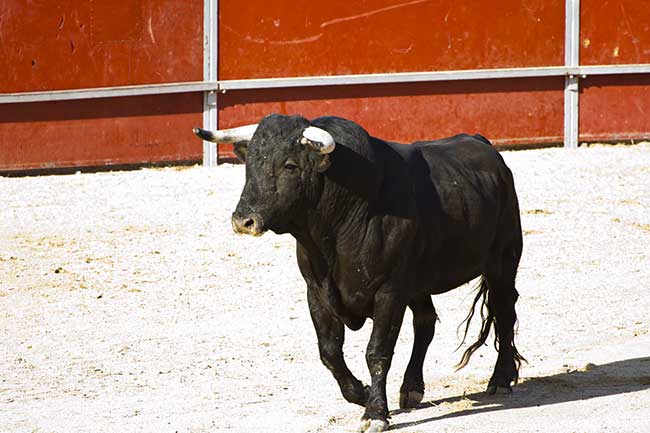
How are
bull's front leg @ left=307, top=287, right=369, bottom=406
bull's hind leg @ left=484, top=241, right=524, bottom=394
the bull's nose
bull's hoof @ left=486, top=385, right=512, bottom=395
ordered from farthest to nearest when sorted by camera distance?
bull's hind leg @ left=484, top=241, right=524, bottom=394
bull's hoof @ left=486, top=385, right=512, bottom=395
bull's front leg @ left=307, top=287, right=369, bottom=406
the bull's nose

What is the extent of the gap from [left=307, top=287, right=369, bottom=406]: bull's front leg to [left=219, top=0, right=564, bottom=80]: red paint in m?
7.36

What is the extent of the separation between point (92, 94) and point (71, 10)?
82 centimetres

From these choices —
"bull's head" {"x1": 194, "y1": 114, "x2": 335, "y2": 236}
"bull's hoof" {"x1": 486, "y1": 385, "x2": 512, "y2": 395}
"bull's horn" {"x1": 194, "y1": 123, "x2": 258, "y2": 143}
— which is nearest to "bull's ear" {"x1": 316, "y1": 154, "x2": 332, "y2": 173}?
"bull's head" {"x1": 194, "y1": 114, "x2": 335, "y2": 236}

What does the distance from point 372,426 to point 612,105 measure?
9.43m

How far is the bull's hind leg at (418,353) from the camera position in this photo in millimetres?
7836

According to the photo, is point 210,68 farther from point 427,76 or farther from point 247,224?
point 247,224

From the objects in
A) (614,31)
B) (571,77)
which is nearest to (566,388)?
(571,77)

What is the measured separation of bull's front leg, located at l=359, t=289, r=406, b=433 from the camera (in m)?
7.29

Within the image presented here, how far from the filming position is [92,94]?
13922mm

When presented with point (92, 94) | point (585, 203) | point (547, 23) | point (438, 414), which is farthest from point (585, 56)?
point (438, 414)

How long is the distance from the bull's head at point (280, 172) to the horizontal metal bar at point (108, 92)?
691cm

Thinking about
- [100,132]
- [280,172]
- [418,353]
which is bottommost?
[418,353]

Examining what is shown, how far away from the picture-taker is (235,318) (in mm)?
10133

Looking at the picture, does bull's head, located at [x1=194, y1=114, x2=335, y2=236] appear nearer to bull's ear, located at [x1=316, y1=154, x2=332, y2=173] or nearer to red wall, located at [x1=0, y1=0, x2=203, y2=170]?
bull's ear, located at [x1=316, y1=154, x2=332, y2=173]
